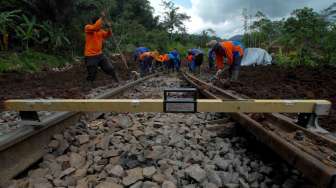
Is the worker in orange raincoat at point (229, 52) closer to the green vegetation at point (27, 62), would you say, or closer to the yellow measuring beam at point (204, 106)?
the yellow measuring beam at point (204, 106)

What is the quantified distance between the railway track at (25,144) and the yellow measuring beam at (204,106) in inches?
8.0

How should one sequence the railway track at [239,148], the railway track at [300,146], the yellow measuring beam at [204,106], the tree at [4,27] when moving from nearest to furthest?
the railway track at [300,146] → the railway track at [239,148] → the yellow measuring beam at [204,106] → the tree at [4,27]

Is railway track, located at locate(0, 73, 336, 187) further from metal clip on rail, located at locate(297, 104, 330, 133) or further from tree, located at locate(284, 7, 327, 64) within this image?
tree, located at locate(284, 7, 327, 64)

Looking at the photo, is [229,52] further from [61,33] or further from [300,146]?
[61,33]

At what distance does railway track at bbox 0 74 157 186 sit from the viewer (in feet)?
5.63

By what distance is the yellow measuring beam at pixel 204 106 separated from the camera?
1945 millimetres

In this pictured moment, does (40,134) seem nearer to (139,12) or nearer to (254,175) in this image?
(254,175)

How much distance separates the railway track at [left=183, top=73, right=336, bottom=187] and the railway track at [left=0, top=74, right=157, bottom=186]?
189 cm

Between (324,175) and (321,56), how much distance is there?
13.3 m

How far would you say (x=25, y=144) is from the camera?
6.32 feet

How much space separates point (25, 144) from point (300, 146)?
84.1 inches

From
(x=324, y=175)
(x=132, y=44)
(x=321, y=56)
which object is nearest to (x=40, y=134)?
(x=324, y=175)

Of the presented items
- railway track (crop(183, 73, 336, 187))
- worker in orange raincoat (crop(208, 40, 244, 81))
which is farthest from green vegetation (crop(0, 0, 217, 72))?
railway track (crop(183, 73, 336, 187))

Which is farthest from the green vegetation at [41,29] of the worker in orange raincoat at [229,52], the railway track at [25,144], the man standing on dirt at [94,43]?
the railway track at [25,144]
